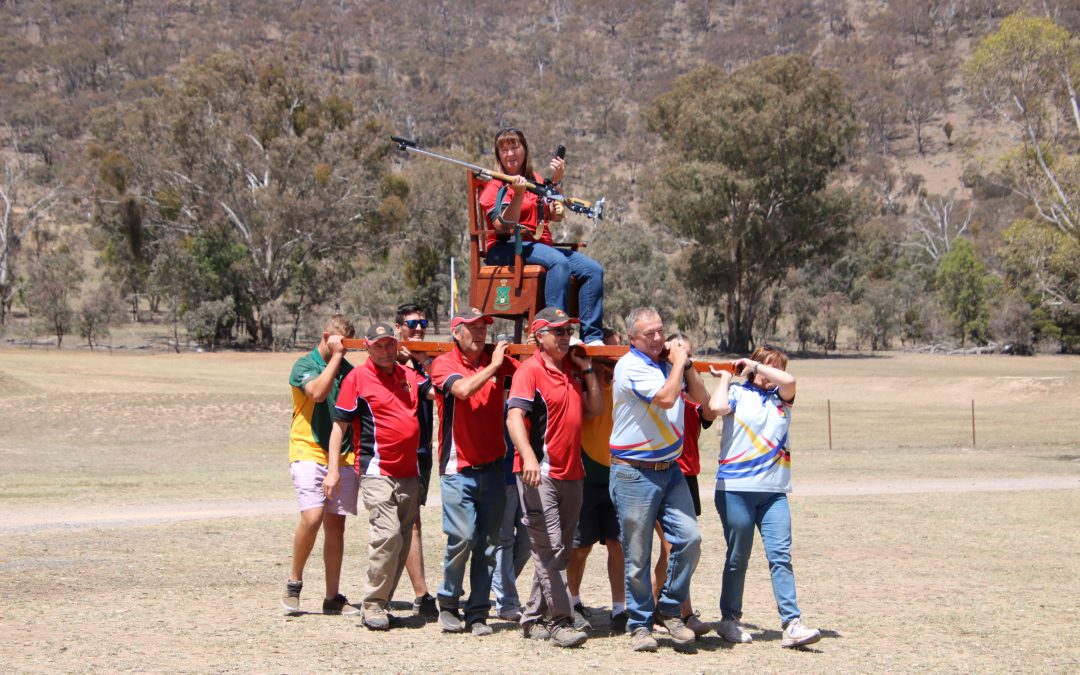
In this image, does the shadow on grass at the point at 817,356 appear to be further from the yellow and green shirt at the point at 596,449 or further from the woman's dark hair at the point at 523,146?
the yellow and green shirt at the point at 596,449

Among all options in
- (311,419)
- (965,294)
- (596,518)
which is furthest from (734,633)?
(965,294)

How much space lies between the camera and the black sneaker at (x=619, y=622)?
8.23 metres

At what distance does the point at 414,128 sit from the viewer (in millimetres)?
147125

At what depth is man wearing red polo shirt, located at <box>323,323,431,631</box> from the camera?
818cm

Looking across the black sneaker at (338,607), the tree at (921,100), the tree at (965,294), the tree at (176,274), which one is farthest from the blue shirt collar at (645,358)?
the tree at (921,100)

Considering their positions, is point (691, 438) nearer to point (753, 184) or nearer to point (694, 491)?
point (694, 491)

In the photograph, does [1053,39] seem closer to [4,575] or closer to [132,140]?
[4,575]

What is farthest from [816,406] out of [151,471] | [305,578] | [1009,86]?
[305,578]

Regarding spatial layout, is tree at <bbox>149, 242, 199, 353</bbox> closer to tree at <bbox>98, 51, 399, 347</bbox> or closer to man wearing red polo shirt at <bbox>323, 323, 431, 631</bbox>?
tree at <bbox>98, 51, 399, 347</bbox>

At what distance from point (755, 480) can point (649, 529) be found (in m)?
0.79

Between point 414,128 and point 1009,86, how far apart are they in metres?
125

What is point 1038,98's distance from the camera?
86.0ft

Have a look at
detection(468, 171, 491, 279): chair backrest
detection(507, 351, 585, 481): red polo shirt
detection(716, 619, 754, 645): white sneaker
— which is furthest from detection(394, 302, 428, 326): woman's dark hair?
detection(716, 619, 754, 645): white sneaker

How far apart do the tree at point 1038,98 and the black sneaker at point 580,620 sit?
2108 centimetres
